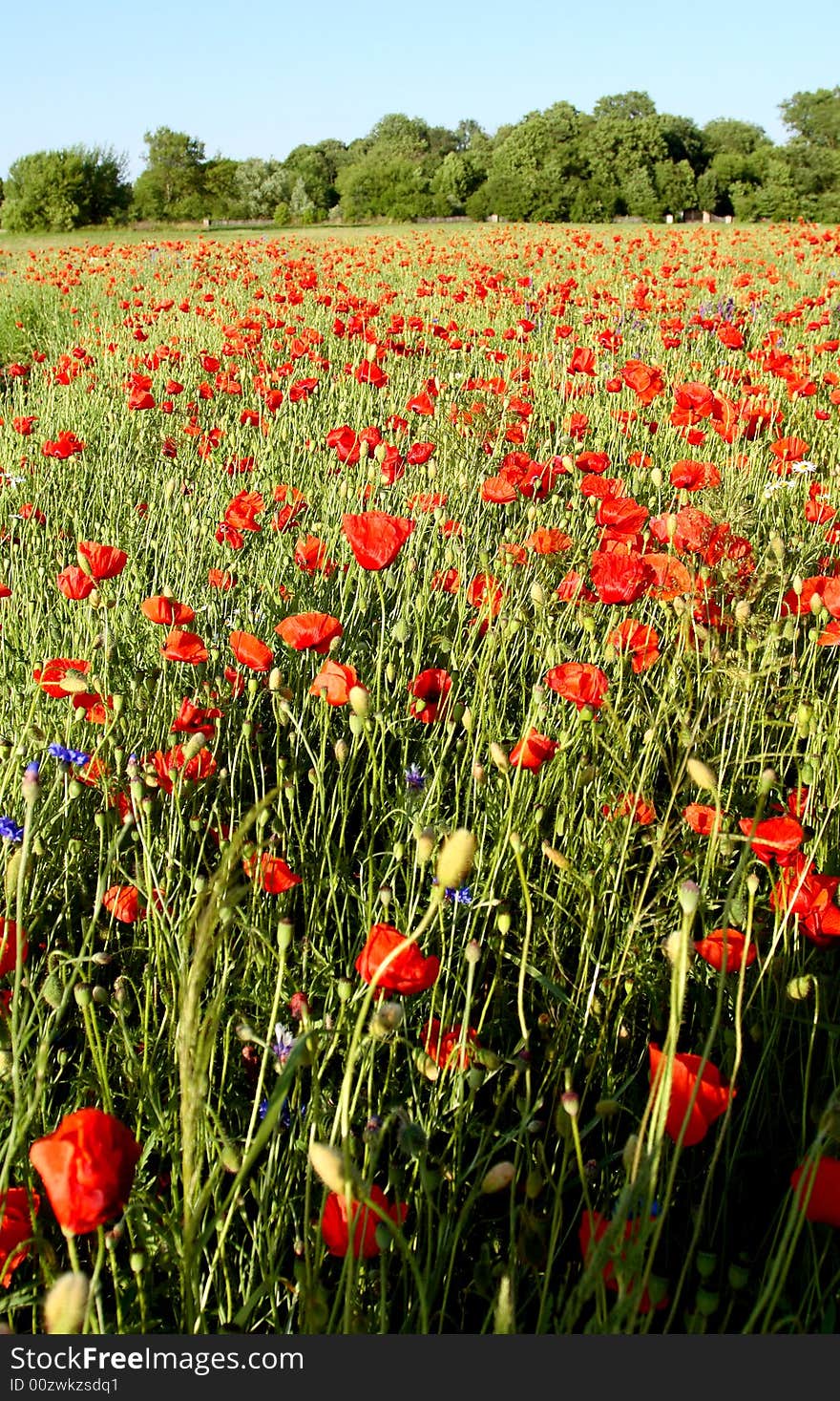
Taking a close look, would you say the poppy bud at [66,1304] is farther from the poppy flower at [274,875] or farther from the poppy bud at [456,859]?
the poppy flower at [274,875]

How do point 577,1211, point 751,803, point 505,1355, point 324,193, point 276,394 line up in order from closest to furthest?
point 505,1355 → point 577,1211 → point 751,803 → point 276,394 → point 324,193

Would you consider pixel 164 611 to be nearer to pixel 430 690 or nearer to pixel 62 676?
pixel 62 676

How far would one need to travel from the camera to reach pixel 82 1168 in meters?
0.81

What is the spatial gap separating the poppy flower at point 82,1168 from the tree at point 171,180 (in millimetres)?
47382

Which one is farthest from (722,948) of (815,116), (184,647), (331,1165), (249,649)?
(815,116)

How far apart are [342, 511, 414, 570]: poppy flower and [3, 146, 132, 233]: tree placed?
37862mm

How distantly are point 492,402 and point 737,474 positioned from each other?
125 centimetres

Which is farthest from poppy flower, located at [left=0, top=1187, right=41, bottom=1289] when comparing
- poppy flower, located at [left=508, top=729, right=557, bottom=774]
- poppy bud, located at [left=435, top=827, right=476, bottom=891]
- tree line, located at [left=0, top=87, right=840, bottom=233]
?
tree line, located at [left=0, top=87, right=840, bottom=233]

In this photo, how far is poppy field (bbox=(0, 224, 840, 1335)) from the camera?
980 mm

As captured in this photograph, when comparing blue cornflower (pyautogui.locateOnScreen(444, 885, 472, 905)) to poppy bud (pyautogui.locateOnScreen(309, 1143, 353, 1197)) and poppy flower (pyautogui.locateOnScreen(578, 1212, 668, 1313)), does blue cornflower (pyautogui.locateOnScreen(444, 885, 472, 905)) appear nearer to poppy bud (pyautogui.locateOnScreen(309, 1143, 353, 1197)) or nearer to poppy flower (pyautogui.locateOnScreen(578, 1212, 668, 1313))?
poppy flower (pyautogui.locateOnScreen(578, 1212, 668, 1313))

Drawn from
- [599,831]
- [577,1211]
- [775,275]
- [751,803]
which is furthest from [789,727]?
[775,275]

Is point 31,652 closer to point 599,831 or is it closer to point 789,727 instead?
point 599,831

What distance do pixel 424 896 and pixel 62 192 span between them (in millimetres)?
40100

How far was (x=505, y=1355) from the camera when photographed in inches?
33.5
